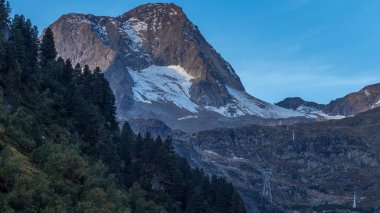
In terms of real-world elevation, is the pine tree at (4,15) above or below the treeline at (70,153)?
above

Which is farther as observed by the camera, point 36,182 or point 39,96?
point 39,96

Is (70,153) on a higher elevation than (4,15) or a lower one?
lower

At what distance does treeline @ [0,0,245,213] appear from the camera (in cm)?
4527

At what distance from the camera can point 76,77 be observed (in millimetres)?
114812

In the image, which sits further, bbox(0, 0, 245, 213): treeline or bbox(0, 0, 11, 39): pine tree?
bbox(0, 0, 11, 39): pine tree

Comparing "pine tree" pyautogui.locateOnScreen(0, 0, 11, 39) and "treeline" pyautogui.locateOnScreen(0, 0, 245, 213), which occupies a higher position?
"pine tree" pyautogui.locateOnScreen(0, 0, 11, 39)

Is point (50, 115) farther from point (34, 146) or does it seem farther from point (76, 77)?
point (76, 77)

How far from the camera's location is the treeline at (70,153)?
45266mm

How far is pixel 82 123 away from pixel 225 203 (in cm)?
4290

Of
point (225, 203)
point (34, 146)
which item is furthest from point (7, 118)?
point (225, 203)

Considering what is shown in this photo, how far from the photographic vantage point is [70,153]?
57.2 metres

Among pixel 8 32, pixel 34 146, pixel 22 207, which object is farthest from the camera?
pixel 8 32

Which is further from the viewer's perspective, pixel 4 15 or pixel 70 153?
pixel 4 15

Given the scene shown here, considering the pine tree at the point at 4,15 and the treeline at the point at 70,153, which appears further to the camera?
the pine tree at the point at 4,15
